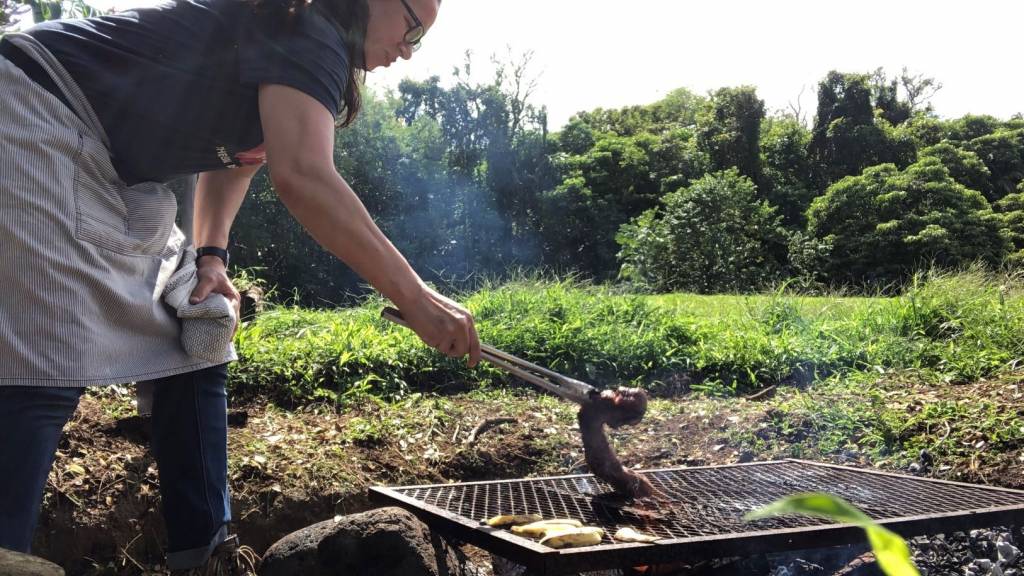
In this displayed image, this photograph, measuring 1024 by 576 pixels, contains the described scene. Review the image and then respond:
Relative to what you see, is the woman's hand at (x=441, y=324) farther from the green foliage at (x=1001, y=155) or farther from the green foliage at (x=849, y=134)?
the green foliage at (x=1001, y=155)

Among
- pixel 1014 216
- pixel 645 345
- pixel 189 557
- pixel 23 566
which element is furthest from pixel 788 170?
pixel 23 566

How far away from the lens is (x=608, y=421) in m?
2.40

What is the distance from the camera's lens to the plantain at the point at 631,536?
79.9 inches

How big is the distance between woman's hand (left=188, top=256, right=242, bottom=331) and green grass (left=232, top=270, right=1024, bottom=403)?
7.83 feet

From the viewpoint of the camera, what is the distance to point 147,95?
5.70ft

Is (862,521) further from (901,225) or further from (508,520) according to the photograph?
(901,225)

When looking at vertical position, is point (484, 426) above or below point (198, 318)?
below

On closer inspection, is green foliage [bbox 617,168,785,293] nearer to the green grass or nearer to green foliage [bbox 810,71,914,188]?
green foliage [bbox 810,71,914,188]

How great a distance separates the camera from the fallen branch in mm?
4082

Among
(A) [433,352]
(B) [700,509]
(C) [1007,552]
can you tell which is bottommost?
(C) [1007,552]

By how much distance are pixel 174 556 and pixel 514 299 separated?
490cm

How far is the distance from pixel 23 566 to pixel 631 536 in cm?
149

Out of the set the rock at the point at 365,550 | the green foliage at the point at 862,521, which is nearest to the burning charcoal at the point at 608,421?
the rock at the point at 365,550

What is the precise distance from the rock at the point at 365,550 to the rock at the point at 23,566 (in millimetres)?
1353
